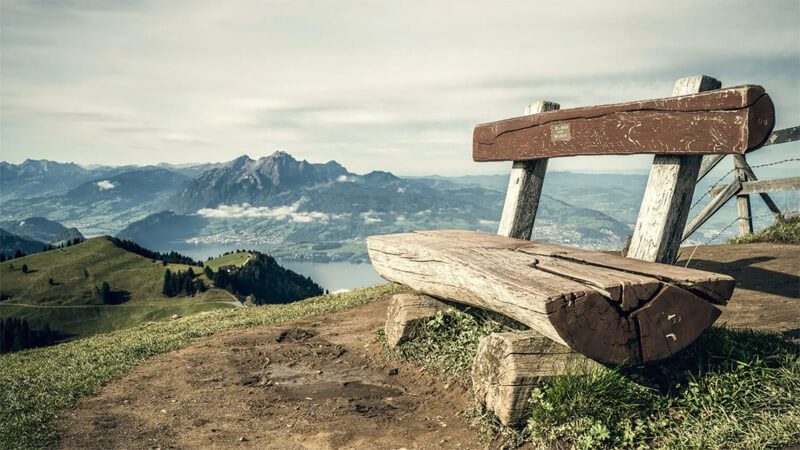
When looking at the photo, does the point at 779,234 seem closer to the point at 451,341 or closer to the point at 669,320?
the point at 451,341

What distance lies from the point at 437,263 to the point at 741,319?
6006mm

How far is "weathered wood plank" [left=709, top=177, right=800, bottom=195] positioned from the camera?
16.3 m

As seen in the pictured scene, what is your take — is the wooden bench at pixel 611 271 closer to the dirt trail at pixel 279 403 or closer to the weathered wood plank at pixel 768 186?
the dirt trail at pixel 279 403

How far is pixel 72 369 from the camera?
1194 cm


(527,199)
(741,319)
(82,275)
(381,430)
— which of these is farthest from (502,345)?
(82,275)

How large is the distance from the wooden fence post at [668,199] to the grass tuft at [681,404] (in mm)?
1429

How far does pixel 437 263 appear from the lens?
27.4ft

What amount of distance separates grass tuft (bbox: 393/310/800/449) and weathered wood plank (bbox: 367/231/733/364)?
0.69 m

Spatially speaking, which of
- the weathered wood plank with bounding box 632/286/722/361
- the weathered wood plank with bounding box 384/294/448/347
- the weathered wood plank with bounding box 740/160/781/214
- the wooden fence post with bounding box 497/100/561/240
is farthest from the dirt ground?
the weathered wood plank with bounding box 740/160/781/214

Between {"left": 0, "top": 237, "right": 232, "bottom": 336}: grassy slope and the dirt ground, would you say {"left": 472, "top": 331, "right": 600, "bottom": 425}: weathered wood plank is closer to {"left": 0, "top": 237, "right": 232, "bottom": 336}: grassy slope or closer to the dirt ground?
the dirt ground

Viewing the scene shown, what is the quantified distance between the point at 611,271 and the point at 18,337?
490 feet

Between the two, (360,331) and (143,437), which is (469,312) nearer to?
(360,331)

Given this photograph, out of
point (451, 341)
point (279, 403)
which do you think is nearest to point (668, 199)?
point (451, 341)

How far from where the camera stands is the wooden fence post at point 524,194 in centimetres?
1009
